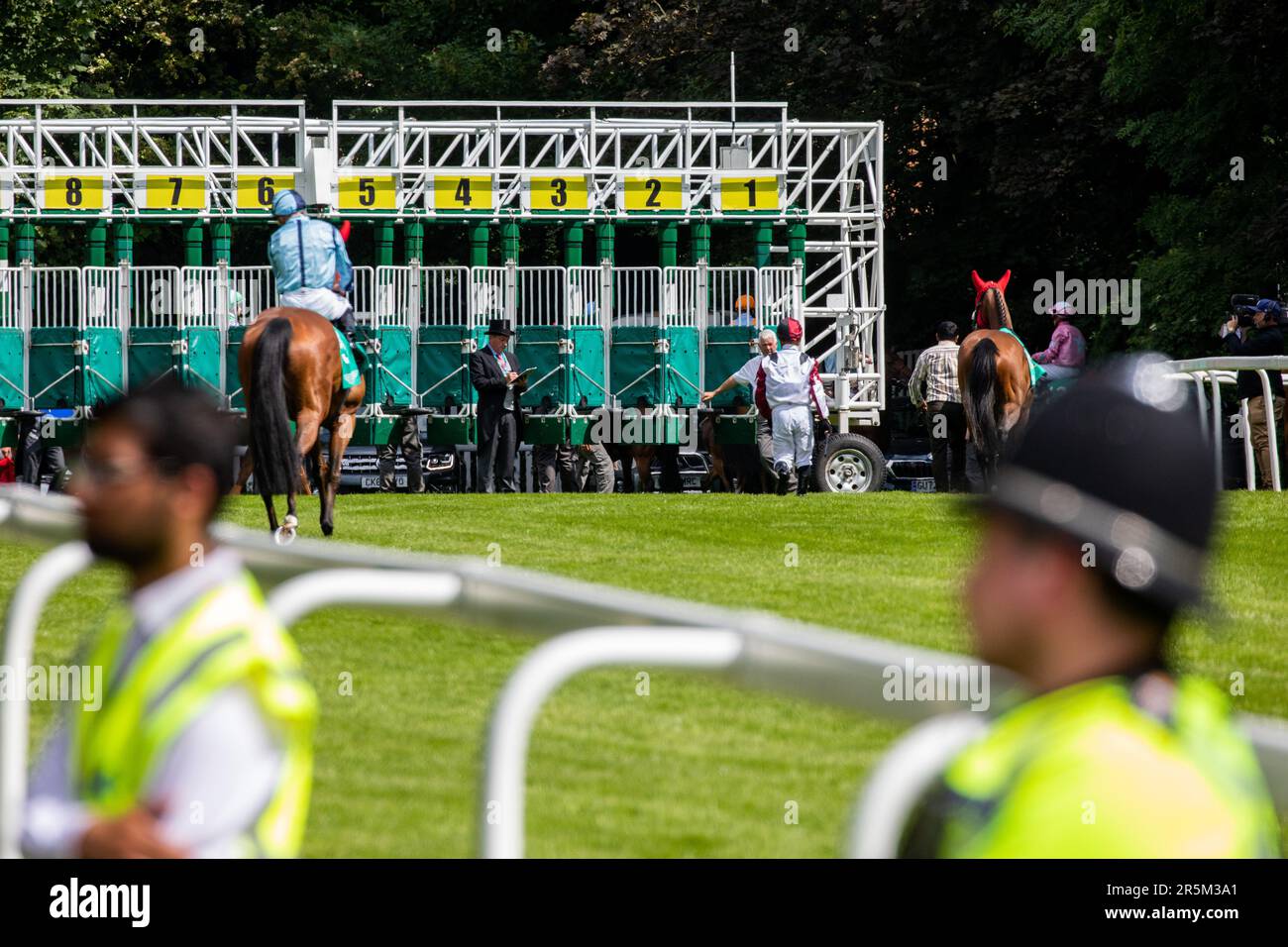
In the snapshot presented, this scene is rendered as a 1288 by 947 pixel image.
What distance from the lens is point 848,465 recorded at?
71.5 feet

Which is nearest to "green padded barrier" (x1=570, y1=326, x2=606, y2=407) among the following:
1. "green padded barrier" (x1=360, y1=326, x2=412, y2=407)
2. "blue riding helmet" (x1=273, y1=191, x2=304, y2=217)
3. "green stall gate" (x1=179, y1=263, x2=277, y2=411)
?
"green padded barrier" (x1=360, y1=326, x2=412, y2=407)

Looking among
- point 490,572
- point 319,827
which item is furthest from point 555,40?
point 490,572

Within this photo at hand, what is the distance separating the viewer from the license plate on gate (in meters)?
25.4

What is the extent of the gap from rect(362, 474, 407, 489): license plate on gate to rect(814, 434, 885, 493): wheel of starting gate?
5909mm

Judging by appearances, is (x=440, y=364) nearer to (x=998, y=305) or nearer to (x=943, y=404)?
(x=943, y=404)

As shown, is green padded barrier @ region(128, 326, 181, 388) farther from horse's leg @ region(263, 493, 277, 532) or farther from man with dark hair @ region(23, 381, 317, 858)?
man with dark hair @ region(23, 381, 317, 858)

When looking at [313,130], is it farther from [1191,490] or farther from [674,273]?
[1191,490]

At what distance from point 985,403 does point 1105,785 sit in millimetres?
14948

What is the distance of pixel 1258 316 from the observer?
18.8 m

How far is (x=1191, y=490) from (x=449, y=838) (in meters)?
3.86

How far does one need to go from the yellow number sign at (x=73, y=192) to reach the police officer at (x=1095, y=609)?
75.7 feet

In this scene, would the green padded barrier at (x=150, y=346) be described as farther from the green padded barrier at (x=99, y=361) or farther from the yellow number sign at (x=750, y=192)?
the yellow number sign at (x=750, y=192)

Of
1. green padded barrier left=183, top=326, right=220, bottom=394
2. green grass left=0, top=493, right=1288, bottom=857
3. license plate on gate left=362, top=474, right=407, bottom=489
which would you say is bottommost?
green grass left=0, top=493, right=1288, bottom=857

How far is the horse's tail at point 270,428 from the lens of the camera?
1231 centimetres
